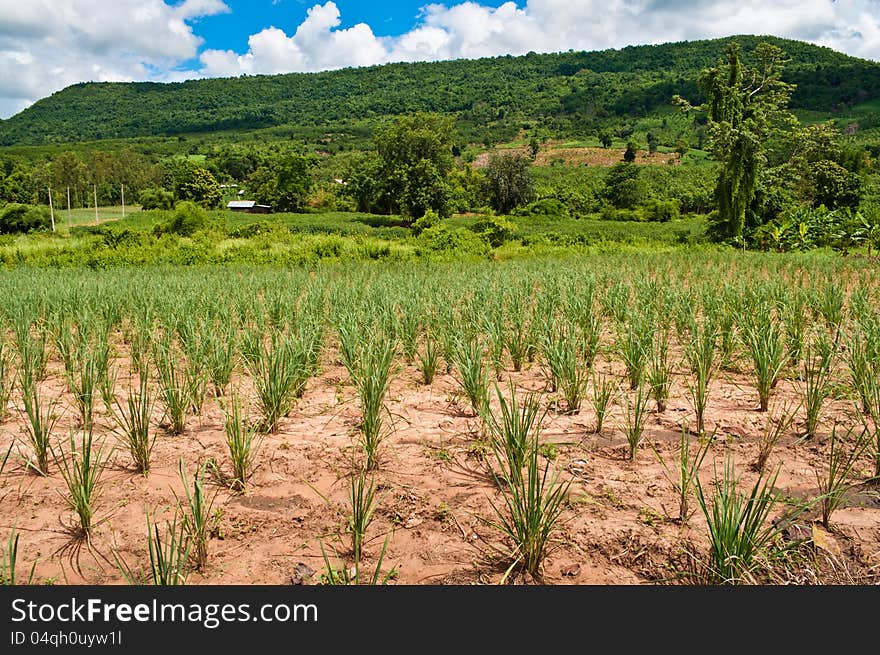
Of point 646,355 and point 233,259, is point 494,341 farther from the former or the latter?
point 233,259

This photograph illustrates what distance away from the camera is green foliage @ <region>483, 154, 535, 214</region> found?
177 feet

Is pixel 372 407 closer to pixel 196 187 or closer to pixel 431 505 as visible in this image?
pixel 431 505

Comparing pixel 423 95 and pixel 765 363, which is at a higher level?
pixel 423 95

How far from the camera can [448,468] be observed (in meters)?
3.05

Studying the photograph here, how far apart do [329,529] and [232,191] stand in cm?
8224

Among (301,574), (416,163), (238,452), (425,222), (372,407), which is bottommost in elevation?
(301,574)

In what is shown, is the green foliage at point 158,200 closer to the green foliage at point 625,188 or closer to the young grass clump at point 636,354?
the green foliage at point 625,188

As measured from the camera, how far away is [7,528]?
8.22 ft

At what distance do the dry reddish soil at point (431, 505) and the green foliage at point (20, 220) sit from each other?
39.4 metres

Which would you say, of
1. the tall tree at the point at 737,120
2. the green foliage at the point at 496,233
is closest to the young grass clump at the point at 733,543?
the tall tree at the point at 737,120

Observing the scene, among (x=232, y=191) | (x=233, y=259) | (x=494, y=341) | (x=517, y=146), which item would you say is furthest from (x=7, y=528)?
(x=517, y=146)

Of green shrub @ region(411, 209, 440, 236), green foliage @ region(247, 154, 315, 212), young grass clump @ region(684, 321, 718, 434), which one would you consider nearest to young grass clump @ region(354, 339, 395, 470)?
young grass clump @ region(684, 321, 718, 434)

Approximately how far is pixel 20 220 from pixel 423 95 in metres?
130

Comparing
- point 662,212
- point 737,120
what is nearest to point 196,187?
point 662,212
